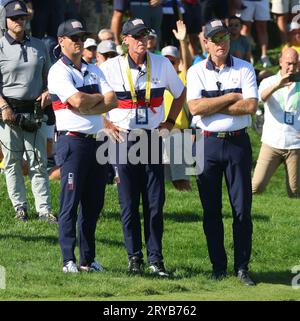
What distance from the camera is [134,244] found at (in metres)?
13.5

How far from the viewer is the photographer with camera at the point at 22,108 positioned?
50.7ft

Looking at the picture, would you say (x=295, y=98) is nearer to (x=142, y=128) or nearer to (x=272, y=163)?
(x=272, y=163)

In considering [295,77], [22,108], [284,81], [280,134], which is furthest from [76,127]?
[280,134]

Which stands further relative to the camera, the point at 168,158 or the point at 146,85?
the point at 168,158

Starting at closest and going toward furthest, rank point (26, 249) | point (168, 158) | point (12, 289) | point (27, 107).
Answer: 1. point (12, 289)
2. point (26, 249)
3. point (27, 107)
4. point (168, 158)

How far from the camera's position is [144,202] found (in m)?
13.4

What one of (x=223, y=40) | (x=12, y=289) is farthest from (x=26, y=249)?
(x=223, y=40)

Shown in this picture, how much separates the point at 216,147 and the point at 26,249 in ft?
9.51

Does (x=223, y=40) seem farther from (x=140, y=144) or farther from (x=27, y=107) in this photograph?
(x=27, y=107)

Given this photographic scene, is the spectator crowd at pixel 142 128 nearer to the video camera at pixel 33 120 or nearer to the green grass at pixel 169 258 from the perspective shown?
the green grass at pixel 169 258

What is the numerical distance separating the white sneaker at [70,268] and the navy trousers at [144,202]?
2.55 feet

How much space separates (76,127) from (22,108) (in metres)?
2.96

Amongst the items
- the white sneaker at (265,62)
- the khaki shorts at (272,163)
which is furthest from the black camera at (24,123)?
the white sneaker at (265,62)

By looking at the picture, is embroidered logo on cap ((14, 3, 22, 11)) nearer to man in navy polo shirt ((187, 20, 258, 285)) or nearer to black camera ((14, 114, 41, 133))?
black camera ((14, 114, 41, 133))
